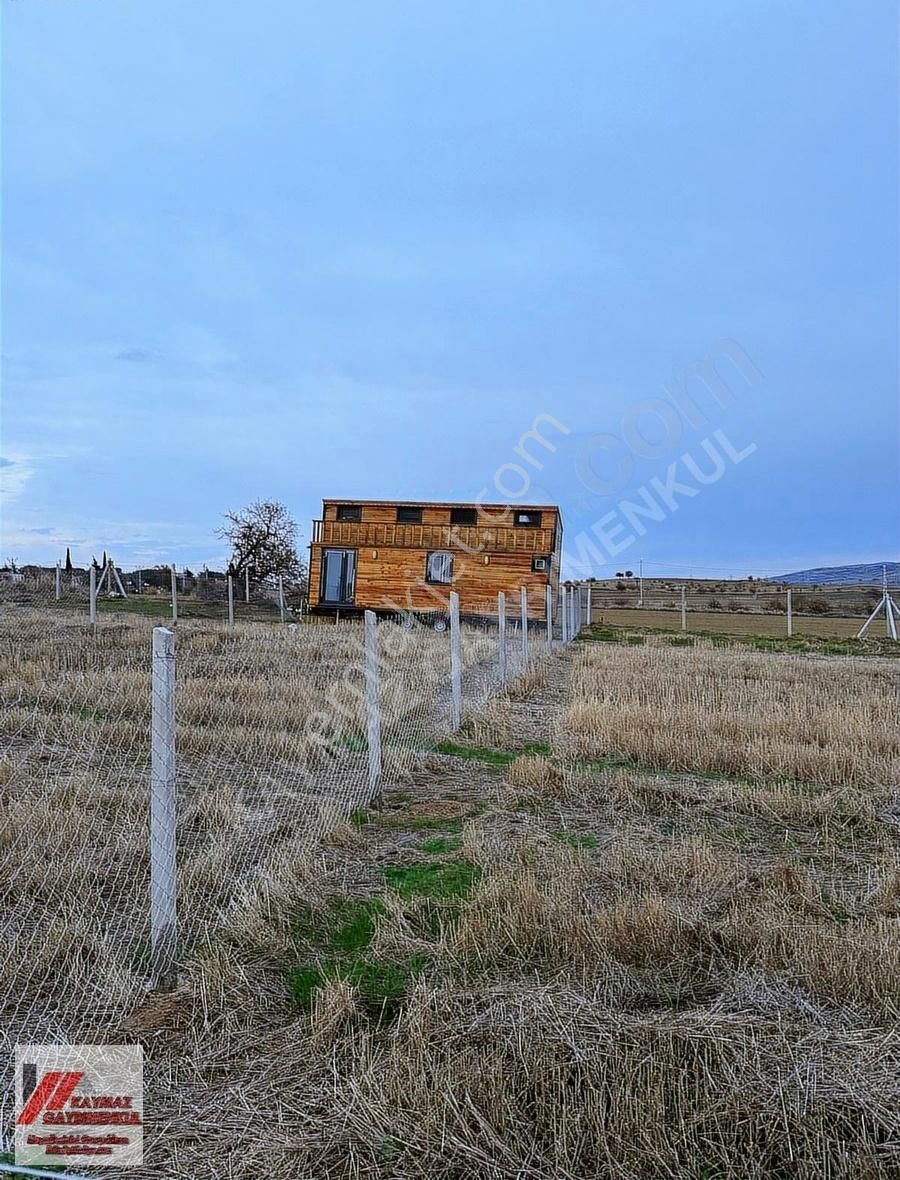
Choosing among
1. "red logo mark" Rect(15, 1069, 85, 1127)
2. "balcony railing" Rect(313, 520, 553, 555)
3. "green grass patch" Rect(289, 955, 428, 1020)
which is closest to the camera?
"red logo mark" Rect(15, 1069, 85, 1127)

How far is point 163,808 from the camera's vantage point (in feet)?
9.60

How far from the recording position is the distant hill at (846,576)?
29.4m

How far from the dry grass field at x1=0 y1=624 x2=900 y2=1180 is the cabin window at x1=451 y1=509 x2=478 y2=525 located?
1757cm

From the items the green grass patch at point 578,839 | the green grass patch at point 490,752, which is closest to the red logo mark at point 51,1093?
the green grass patch at point 578,839

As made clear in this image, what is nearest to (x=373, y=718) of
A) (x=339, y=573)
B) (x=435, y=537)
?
(x=435, y=537)

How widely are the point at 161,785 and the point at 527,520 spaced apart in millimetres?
20952

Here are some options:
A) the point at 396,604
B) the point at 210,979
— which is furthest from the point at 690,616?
the point at 210,979

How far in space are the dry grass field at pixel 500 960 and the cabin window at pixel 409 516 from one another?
1769 cm

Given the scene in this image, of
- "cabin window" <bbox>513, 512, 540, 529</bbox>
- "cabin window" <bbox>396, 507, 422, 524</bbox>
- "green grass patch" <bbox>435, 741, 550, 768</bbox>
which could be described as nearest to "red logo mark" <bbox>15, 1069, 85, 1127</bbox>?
"green grass patch" <bbox>435, 741, 550, 768</bbox>

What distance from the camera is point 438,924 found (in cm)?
324

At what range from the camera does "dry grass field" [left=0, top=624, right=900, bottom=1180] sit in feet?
6.59

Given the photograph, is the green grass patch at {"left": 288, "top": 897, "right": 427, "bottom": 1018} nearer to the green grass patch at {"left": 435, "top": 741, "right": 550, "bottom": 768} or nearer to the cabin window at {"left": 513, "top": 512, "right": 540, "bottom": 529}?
the green grass patch at {"left": 435, "top": 741, "right": 550, "bottom": 768}

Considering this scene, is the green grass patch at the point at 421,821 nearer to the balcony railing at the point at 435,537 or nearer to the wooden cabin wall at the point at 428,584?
the wooden cabin wall at the point at 428,584

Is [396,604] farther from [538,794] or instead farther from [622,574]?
[622,574]
